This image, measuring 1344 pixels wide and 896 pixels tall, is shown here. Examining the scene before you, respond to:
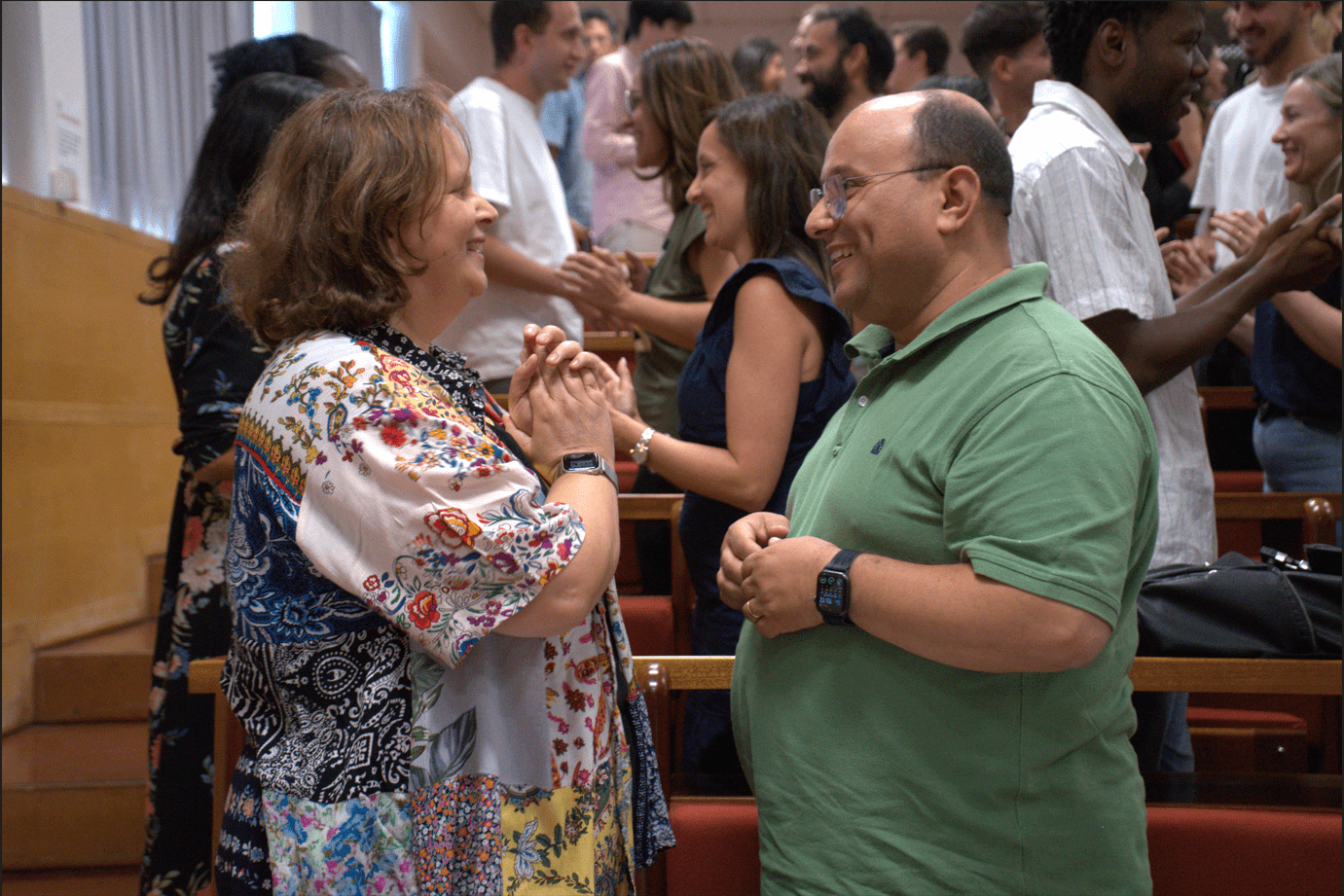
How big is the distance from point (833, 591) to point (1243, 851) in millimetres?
677

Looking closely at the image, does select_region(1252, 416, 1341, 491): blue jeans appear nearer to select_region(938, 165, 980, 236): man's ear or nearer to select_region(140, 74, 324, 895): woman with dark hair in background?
select_region(938, 165, 980, 236): man's ear

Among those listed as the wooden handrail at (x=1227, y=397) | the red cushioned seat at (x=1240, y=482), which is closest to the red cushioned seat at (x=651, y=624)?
the red cushioned seat at (x=1240, y=482)

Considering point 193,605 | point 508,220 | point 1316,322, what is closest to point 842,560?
point 193,605

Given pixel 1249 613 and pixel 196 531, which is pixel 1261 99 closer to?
pixel 1249 613

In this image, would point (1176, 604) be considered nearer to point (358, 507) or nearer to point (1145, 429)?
point (1145, 429)

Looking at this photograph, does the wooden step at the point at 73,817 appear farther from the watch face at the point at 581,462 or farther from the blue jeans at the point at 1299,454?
the blue jeans at the point at 1299,454

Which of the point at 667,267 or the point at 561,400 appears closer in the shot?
the point at 561,400

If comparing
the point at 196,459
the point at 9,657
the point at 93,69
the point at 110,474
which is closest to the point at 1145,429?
the point at 196,459

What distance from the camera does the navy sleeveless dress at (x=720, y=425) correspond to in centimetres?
156

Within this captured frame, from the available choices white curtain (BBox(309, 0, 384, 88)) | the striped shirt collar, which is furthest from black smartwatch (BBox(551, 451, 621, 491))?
white curtain (BBox(309, 0, 384, 88))

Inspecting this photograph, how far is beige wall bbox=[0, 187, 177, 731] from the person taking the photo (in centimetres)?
315

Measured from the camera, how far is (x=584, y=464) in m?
1.09

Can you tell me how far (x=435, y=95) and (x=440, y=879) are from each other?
0.88 meters

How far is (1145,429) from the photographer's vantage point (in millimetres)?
1001
